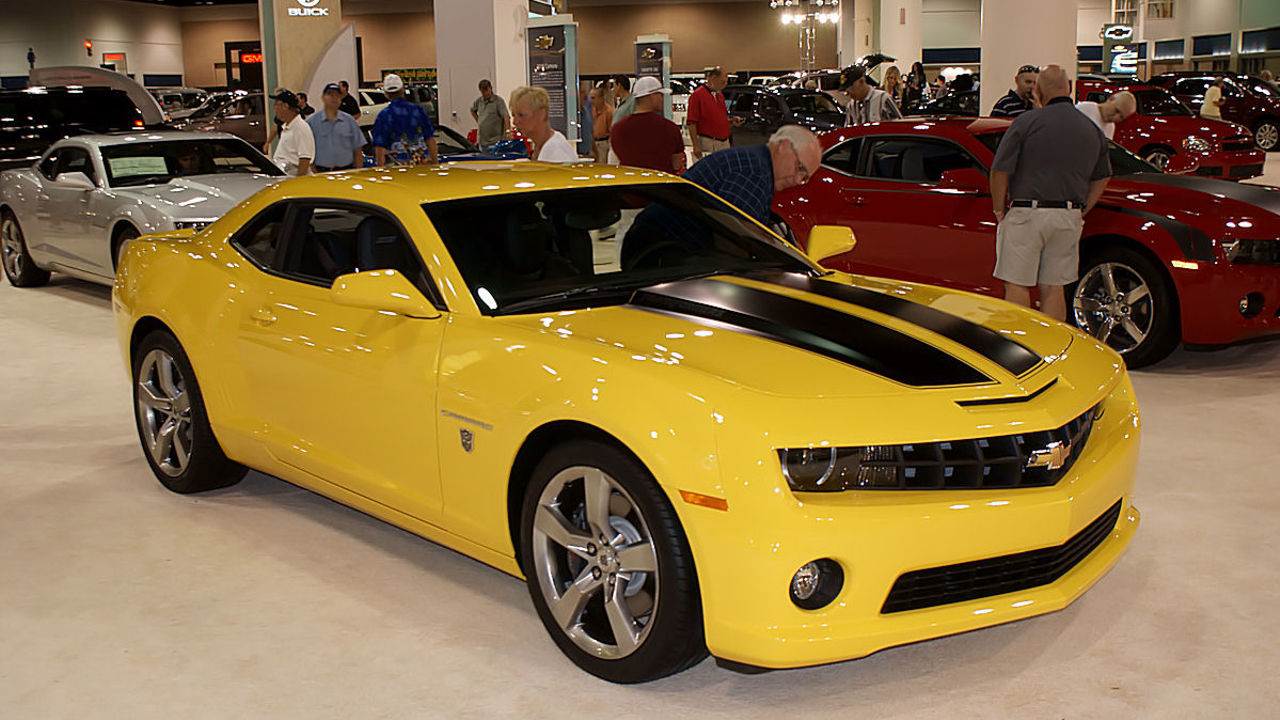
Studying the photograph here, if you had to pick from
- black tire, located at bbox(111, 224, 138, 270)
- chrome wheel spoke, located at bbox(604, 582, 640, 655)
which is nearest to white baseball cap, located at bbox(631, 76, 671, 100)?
black tire, located at bbox(111, 224, 138, 270)

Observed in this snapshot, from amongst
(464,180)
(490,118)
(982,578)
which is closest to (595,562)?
(982,578)

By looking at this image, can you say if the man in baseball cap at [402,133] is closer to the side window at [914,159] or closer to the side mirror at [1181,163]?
the side window at [914,159]

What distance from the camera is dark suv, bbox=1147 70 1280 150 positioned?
23938 mm

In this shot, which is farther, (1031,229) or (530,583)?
→ (1031,229)

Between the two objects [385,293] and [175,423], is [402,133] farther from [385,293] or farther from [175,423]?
[385,293]

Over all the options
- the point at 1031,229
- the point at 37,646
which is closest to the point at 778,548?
the point at 37,646

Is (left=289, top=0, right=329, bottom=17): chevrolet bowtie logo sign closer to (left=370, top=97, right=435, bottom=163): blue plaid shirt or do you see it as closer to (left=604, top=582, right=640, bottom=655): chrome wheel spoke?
(left=370, top=97, right=435, bottom=163): blue plaid shirt

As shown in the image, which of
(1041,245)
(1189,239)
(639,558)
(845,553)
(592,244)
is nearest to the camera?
(845,553)

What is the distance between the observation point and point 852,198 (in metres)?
8.46

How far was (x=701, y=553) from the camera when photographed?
9.66 ft

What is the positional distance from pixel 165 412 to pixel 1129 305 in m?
5.35

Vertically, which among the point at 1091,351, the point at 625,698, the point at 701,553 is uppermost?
the point at 1091,351

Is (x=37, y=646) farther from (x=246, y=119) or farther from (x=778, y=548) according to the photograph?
(x=246, y=119)

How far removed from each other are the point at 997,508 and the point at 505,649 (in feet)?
4.83
